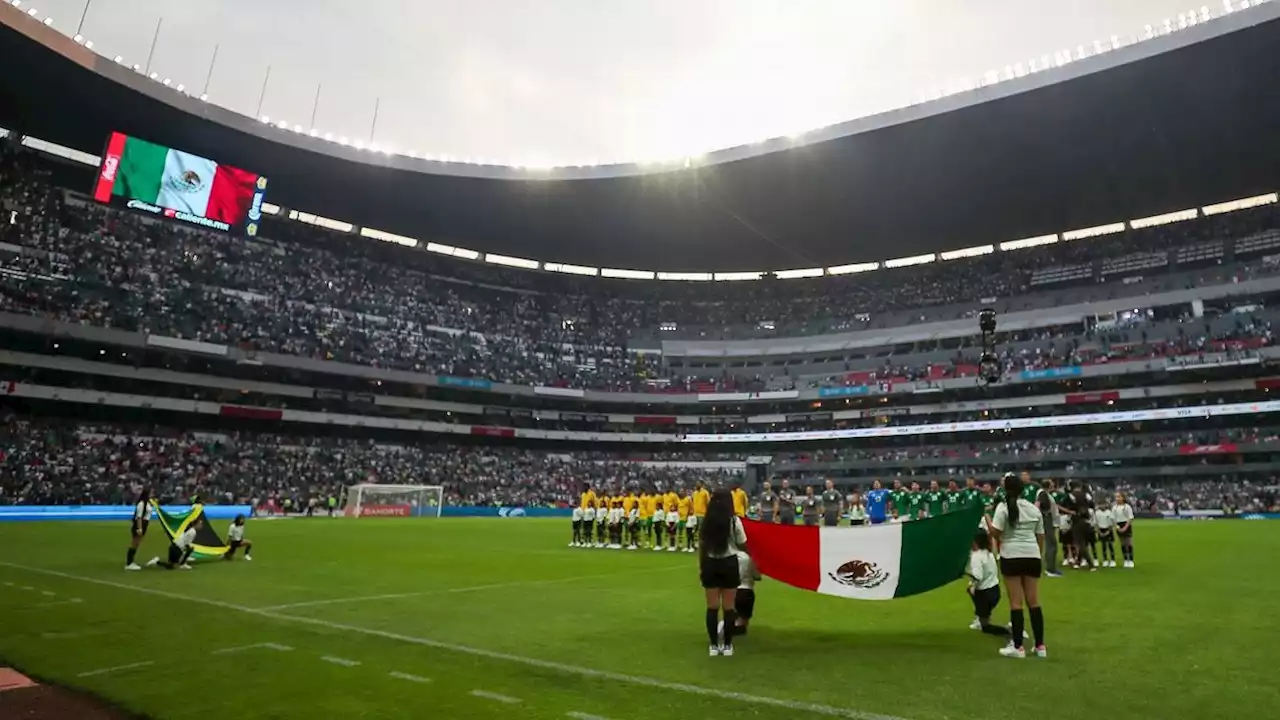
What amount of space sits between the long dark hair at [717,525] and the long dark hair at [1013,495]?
2.79 meters

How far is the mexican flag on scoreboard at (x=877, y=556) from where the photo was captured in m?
8.37

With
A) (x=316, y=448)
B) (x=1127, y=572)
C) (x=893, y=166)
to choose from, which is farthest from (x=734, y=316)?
(x=1127, y=572)

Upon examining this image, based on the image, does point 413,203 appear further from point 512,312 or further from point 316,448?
point 316,448

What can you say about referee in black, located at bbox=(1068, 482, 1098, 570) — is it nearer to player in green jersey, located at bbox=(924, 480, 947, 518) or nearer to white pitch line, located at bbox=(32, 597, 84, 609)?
player in green jersey, located at bbox=(924, 480, 947, 518)

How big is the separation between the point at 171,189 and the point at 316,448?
62.8 ft

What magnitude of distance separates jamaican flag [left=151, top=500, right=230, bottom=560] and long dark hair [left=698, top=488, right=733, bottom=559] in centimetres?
1238

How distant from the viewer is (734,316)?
3049 inches

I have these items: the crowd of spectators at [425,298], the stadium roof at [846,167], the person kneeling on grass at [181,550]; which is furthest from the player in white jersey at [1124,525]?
the crowd of spectators at [425,298]

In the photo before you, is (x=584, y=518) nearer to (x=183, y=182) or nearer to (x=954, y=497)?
(x=954, y=497)

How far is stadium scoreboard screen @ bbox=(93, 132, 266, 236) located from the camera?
42.6m

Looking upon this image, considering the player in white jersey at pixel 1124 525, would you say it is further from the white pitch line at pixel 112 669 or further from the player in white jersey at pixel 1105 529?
Result: the white pitch line at pixel 112 669

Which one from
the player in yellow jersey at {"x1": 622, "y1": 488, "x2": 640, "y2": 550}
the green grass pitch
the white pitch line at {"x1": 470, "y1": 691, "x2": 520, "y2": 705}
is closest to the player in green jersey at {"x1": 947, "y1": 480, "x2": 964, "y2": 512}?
the green grass pitch

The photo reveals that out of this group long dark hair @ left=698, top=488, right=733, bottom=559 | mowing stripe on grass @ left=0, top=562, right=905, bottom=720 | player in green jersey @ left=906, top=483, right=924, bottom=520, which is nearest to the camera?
mowing stripe on grass @ left=0, top=562, right=905, bottom=720

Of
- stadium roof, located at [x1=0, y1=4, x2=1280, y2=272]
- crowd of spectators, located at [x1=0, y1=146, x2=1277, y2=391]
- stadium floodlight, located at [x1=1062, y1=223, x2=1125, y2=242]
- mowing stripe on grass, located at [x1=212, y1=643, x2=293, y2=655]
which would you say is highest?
stadium floodlight, located at [x1=1062, y1=223, x2=1125, y2=242]
